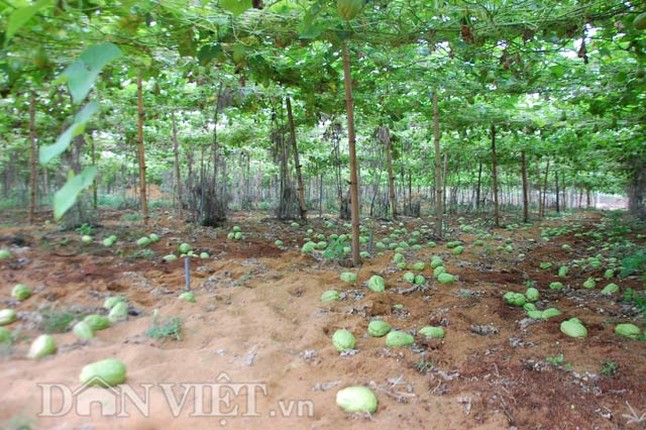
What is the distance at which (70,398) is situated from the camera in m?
1.90

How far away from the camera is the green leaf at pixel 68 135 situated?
1.77ft

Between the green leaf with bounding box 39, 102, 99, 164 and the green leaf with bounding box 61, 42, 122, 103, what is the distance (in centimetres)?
2

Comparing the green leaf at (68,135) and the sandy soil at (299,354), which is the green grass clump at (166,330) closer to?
the sandy soil at (299,354)

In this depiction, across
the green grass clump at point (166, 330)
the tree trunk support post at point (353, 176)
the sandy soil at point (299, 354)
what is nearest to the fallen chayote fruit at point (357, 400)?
the sandy soil at point (299, 354)

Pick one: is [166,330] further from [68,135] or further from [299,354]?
[68,135]

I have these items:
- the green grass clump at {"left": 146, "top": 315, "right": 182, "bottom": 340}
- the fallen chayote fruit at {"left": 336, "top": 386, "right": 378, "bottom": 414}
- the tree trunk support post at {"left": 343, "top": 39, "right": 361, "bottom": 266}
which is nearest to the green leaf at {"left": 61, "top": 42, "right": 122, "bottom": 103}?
the fallen chayote fruit at {"left": 336, "top": 386, "right": 378, "bottom": 414}

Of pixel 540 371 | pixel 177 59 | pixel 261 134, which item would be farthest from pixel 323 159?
pixel 540 371

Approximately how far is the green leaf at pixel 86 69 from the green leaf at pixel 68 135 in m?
0.02

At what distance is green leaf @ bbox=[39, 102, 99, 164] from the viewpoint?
54cm

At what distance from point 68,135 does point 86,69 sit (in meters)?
0.15

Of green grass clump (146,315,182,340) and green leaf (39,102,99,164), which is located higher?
green leaf (39,102,99,164)

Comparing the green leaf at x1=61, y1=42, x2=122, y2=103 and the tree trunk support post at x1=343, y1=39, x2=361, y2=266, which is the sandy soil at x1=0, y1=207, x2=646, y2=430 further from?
the green leaf at x1=61, y1=42, x2=122, y2=103

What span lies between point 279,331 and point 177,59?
11.8 ft

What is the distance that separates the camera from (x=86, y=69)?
630 mm
